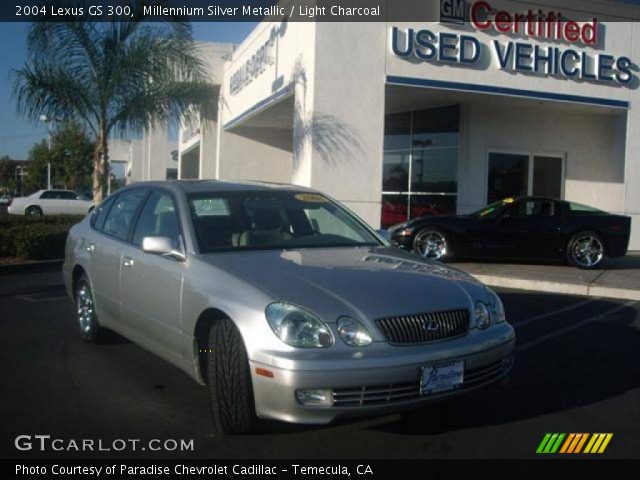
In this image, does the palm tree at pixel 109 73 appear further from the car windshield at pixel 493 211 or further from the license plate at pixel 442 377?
the license plate at pixel 442 377

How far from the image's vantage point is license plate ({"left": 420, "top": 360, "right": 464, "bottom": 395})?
3.72m

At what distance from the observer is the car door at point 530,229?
11820mm

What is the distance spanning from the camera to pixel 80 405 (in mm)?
4734

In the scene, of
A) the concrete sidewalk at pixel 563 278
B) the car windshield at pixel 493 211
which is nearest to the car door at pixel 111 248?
the concrete sidewalk at pixel 563 278

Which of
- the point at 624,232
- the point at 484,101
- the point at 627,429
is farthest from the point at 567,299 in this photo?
the point at 484,101

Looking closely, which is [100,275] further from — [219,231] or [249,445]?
[249,445]

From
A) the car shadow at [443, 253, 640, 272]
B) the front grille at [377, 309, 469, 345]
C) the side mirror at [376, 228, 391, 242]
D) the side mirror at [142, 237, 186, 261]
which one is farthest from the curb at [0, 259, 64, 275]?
the front grille at [377, 309, 469, 345]

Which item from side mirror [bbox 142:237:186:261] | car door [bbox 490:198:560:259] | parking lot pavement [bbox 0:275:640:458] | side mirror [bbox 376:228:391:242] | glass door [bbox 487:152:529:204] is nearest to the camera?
parking lot pavement [bbox 0:275:640:458]

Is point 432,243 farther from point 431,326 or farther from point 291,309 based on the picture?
point 291,309

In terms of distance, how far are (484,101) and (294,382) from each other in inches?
571

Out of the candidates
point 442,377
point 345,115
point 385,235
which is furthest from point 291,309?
point 345,115

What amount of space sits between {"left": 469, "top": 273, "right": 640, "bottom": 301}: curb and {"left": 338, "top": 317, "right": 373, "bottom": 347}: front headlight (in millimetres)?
6954

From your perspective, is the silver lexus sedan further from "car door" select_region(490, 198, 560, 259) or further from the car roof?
"car door" select_region(490, 198, 560, 259)

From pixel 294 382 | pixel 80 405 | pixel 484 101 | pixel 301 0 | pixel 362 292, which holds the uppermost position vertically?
pixel 301 0
